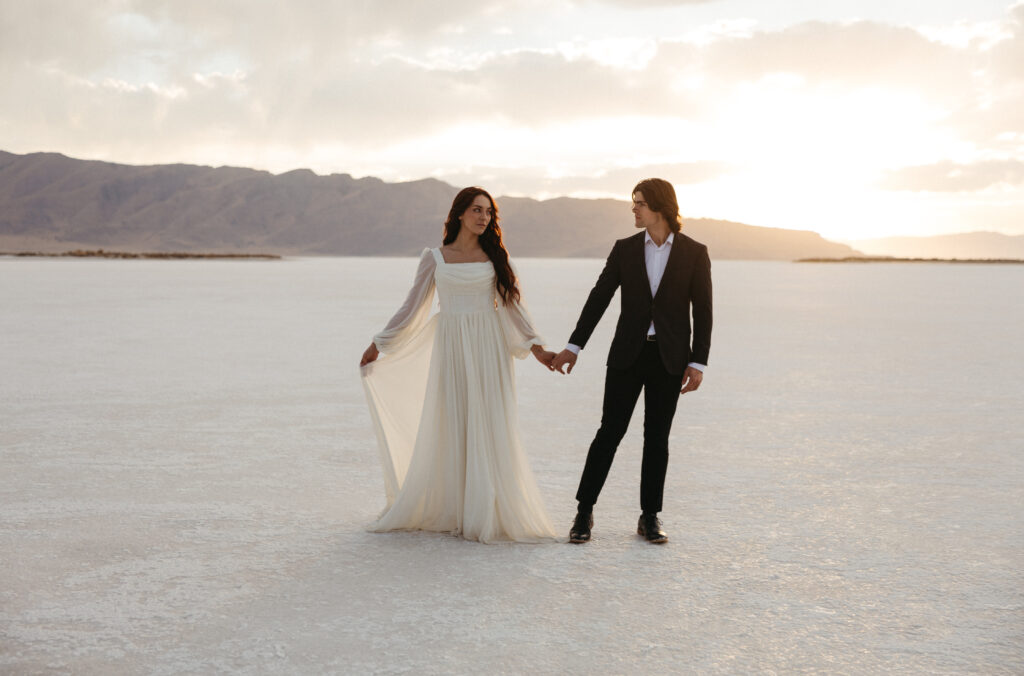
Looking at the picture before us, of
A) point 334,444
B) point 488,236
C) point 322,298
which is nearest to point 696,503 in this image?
point 488,236

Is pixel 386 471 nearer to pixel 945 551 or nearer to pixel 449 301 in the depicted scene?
pixel 449 301

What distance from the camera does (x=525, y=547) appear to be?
4625mm

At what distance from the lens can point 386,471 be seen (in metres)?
4.96

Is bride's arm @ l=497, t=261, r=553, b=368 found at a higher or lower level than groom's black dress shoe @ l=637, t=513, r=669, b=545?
higher

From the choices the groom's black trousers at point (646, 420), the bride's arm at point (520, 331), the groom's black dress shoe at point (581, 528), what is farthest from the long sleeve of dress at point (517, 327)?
the groom's black dress shoe at point (581, 528)

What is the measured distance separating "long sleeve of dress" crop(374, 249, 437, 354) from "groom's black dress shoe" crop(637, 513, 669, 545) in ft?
5.02

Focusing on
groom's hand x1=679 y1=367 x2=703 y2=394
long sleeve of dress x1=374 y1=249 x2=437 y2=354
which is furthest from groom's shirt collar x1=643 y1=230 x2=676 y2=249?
long sleeve of dress x1=374 y1=249 x2=437 y2=354

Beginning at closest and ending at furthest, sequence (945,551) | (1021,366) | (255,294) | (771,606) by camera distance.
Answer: (771,606)
(945,551)
(1021,366)
(255,294)

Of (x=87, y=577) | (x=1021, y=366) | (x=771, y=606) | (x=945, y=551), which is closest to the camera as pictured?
(x=771, y=606)

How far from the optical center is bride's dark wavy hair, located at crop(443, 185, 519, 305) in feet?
15.5

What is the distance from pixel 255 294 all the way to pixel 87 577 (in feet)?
86.2

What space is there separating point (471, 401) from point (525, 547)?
760 mm

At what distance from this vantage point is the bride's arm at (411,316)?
4863mm

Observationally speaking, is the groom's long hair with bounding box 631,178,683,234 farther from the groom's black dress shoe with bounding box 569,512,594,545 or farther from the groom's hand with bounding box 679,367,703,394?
the groom's black dress shoe with bounding box 569,512,594,545
